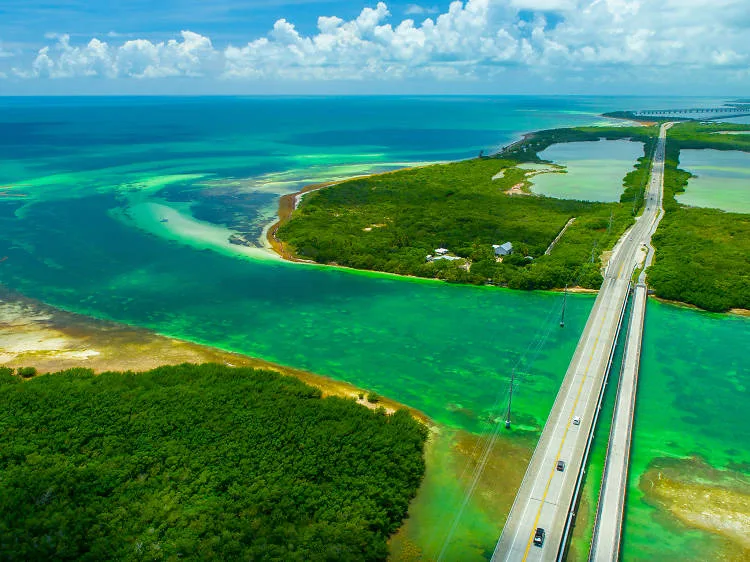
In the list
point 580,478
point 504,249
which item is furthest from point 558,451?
point 504,249

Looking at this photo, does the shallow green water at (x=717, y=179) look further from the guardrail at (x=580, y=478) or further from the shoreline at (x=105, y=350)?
the shoreline at (x=105, y=350)

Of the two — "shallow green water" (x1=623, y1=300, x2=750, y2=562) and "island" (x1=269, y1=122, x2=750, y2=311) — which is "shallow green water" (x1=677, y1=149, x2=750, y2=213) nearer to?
"island" (x1=269, y1=122, x2=750, y2=311)

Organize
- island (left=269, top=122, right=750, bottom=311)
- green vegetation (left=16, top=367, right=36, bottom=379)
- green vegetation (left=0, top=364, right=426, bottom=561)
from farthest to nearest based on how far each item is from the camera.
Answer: island (left=269, top=122, right=750, bottom=311)
green vegetation (left=16, top=367, right=36, bottom=379)
green vegetation (left=0, top=364, right=426, bottom=561)

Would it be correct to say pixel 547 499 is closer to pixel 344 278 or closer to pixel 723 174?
pixel 344 278

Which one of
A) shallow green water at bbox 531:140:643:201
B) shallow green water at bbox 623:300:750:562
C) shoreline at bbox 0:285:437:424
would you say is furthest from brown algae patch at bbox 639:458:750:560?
shallow green water at bbox 531:140:643:201

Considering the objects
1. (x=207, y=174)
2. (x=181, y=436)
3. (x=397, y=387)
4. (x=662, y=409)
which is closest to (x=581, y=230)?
(x=662, y=409)

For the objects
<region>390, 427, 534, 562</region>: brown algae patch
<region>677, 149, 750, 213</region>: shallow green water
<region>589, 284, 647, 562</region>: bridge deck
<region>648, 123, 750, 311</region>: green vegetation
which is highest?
<region>677, 149, 750, 213</region>: shallow green water

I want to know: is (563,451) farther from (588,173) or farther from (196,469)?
(588,173)
